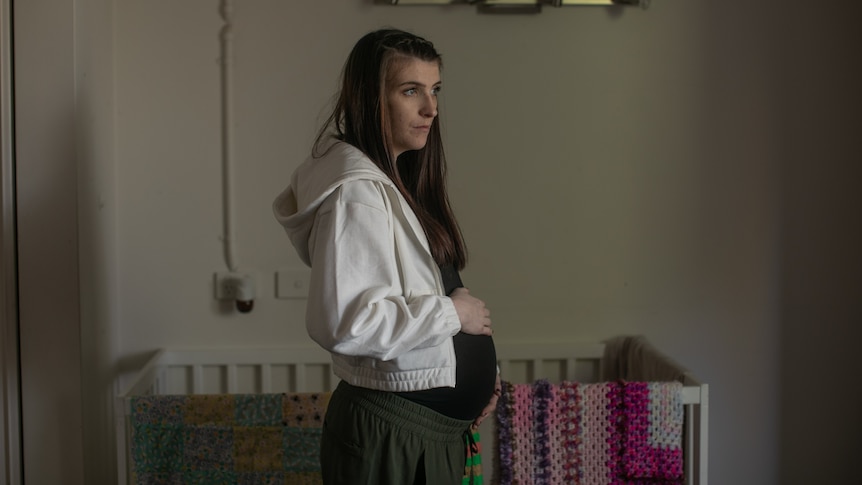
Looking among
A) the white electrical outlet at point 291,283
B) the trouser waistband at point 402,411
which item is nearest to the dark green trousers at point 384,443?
the trouser waistband at point 402,411

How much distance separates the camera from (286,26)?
2.38 metres

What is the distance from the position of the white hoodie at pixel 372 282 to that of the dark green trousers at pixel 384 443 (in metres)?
0.04

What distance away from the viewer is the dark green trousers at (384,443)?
1.32 metres

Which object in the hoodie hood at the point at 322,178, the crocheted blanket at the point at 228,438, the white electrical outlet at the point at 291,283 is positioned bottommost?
the crocheted blanket at the point at 228,438

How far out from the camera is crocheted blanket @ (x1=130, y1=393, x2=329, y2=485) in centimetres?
192

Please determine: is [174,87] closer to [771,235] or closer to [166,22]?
[166,22]

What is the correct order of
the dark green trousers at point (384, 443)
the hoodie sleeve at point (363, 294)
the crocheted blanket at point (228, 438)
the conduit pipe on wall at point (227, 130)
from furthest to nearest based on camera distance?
the conduit pipe on wall at point (227, 130) < the crocheted blanket at point (228, 438) < the dark green trousers at point (384, 443) < the hoodie sleeve at point (363, 294)

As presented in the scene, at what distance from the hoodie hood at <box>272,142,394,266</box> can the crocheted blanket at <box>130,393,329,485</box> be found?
0.61 metres

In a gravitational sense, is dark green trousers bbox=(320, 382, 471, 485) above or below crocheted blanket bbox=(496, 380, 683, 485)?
above

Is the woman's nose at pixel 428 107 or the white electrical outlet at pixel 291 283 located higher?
the woman's nose at pixel 428 107

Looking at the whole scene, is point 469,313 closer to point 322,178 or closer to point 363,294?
point 363,294

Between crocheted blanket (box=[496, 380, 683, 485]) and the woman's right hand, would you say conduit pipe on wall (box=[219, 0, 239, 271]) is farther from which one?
the woman's right hand

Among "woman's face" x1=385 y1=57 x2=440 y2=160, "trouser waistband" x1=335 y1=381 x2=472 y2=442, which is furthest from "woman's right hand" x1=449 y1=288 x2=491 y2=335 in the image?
"woman's face" x1=385 y1=57 x2=440 y2=160

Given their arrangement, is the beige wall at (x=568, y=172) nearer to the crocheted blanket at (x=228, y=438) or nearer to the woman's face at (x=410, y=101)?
the crocheted blanket at (x=228, y=438)
